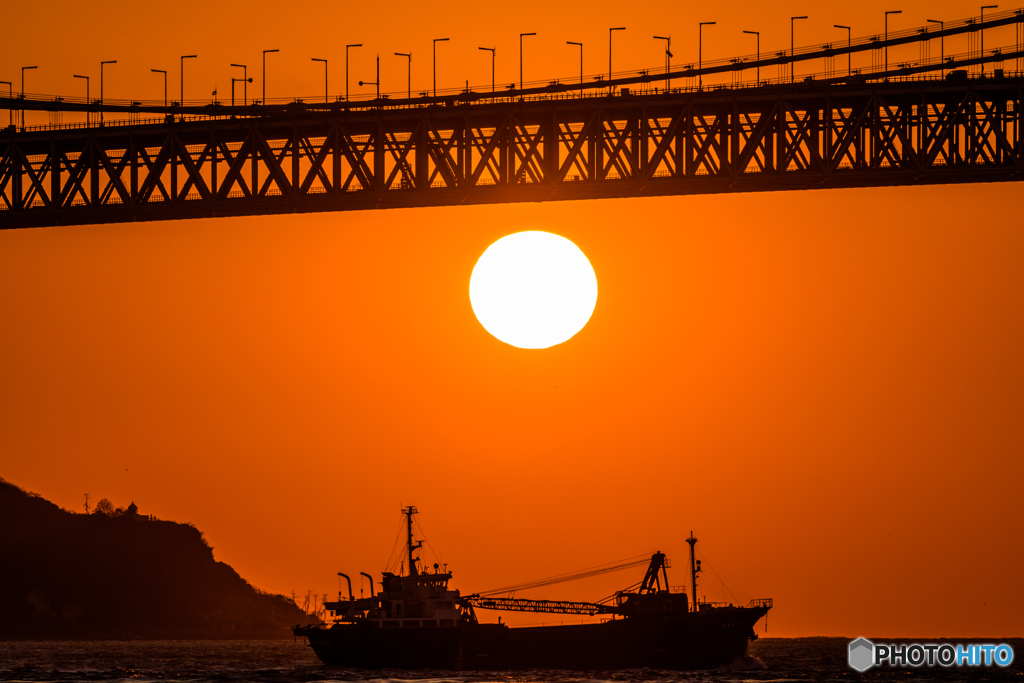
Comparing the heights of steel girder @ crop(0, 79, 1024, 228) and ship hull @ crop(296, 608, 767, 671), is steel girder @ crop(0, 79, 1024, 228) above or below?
above

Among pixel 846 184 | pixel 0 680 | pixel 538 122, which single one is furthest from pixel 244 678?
pixel 846 184

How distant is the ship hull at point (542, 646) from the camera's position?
355 feet

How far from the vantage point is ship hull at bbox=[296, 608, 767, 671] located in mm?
108312

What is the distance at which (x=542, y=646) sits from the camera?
111125 millimetres

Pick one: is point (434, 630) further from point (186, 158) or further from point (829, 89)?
point (829, 89)

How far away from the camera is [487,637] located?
11006 centimetres

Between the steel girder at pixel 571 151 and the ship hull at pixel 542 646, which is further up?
the steel girder at pixel 571 151

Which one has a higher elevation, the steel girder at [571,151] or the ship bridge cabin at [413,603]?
the steel girder at [571,151]

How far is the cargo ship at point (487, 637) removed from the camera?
108 m

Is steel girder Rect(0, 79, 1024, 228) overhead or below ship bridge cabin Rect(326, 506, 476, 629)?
overhead

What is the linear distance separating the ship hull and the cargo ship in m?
0.07

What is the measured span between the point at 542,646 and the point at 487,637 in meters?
4.12

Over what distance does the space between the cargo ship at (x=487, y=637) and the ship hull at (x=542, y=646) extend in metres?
0.07

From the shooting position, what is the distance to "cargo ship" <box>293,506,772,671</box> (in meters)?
108
